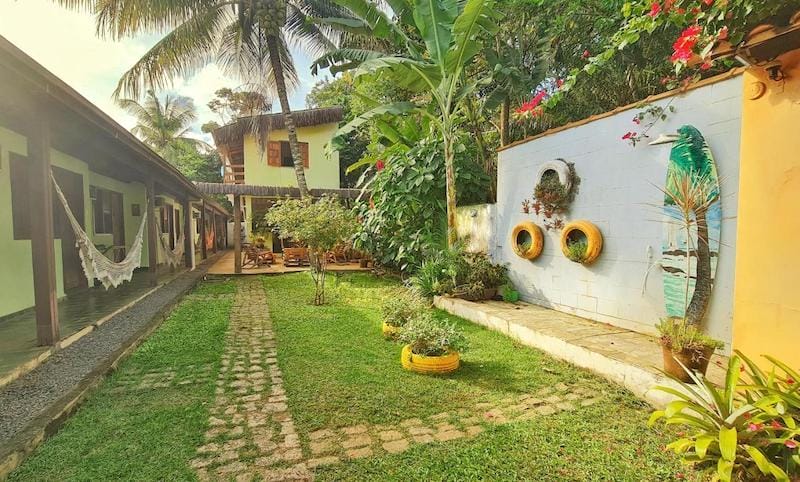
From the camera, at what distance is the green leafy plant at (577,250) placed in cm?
Result: 533

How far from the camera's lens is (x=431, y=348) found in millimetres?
4102

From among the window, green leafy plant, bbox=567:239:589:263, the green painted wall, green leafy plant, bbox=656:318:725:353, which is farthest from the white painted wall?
the window

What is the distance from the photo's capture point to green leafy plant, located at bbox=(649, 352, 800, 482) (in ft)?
6.91

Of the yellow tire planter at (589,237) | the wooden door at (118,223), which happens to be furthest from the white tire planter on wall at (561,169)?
the wooden door at (118,223)

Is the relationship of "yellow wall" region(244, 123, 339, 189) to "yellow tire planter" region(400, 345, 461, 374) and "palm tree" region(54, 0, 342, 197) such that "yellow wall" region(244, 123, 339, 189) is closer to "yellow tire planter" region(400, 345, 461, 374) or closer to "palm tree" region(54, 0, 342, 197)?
"palm tree" region(54, 0, 342, 197)

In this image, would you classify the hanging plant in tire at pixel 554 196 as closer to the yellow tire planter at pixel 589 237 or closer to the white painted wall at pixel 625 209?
the white painted wall at pixel 625 209

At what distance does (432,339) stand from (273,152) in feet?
50.3

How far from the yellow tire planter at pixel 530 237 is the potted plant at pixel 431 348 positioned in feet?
8.49

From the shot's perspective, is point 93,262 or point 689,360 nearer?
point 689,360

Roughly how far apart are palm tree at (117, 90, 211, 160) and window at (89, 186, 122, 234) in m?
18.9

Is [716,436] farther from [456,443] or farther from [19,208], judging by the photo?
[19,208]

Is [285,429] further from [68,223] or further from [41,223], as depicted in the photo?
[68,223]

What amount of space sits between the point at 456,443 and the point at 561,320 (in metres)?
3.19

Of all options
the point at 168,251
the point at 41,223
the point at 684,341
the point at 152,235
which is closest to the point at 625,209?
the point at 684,341
